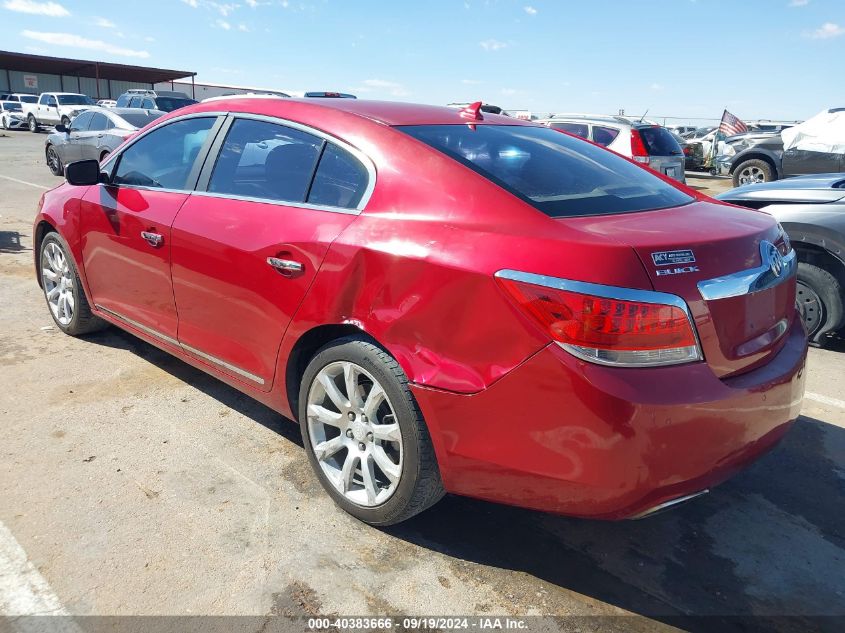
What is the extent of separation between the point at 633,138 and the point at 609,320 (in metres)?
10.1

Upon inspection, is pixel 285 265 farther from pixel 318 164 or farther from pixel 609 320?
pixel 609 320

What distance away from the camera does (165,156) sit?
12.3ft

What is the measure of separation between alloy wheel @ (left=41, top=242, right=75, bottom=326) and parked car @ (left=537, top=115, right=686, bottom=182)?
8.42 meters

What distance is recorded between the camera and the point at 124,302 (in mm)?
3934

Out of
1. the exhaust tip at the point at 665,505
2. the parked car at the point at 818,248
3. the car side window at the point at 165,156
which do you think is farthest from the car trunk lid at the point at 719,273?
the parked car at the point at 818,248

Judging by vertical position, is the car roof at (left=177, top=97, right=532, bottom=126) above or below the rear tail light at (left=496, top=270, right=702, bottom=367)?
above

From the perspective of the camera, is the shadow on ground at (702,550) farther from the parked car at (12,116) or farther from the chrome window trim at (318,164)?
the parked car at (12,116)

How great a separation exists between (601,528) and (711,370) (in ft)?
3.26

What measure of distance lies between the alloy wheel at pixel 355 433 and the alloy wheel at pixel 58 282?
2.56 metres

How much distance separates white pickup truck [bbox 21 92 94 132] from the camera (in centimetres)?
2962

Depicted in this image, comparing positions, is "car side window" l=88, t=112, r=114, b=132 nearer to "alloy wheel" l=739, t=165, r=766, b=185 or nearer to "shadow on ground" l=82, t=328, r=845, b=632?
"alloy wheel" l=739, t=165, r=766, b=185

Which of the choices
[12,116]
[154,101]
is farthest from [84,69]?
[154,101]

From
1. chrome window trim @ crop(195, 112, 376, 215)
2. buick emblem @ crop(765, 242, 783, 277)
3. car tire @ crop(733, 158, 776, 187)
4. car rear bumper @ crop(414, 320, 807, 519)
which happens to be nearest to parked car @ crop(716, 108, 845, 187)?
car tire @ crop(733, 158, 776, 187)

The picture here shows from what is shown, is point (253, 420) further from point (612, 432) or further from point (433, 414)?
point (612, 432)
